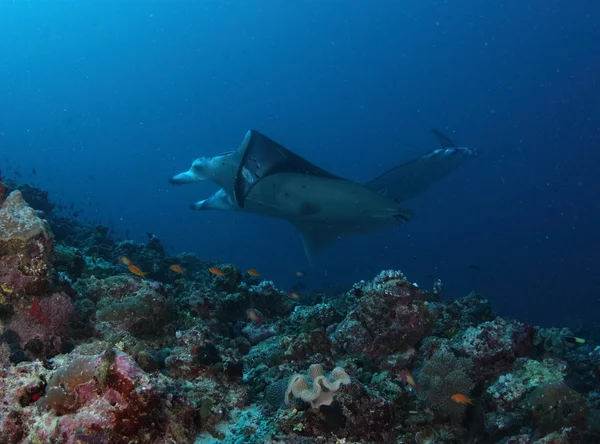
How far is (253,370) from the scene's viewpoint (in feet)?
14.0

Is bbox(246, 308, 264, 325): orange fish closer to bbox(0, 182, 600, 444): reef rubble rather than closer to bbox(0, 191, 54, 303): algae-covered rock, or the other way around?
bbox(0, 182, 600, 444): reef rubble

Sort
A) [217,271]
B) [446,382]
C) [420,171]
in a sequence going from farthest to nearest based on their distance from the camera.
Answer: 1. [420,171]
2. [217,271]
3. [446,382]

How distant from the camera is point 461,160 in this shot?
1238 cm

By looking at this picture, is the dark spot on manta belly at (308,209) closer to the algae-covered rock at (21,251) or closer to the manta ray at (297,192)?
the manta ray at (297,192)

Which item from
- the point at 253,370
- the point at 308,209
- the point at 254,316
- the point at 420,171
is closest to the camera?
the point at 253,370

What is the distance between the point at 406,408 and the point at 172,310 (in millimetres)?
2778

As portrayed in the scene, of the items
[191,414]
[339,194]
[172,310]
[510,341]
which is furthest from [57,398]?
[339,194]

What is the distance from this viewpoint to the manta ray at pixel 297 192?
23.7 feet

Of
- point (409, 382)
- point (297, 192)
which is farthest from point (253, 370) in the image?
point (297, 192)

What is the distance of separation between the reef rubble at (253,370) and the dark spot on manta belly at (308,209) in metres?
4.06

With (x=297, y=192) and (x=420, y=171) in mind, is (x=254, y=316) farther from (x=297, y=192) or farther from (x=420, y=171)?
(x=420, y=171)

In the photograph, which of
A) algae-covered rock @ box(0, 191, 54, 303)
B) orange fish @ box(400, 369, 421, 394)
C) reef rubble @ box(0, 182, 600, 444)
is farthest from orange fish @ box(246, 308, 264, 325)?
algae-covered rock @ box(0, 191, 54, 303)

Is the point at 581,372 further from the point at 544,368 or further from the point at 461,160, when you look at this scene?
the point at 461,160

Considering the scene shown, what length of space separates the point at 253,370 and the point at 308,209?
5747mm
